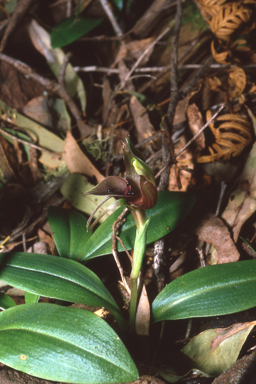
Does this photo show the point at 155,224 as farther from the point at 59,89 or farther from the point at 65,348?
the point at 59,89

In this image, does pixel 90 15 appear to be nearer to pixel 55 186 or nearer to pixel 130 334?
pixel 55 186

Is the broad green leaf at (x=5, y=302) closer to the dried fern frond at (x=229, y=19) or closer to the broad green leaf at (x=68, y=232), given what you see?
the broad green leaf at (x=68, y=232)

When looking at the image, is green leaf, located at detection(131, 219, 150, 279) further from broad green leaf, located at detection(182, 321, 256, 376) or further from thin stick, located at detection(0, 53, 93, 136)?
thin stick, located at detection(0, 53, 93, 136)

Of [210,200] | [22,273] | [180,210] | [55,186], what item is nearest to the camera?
[22,273]

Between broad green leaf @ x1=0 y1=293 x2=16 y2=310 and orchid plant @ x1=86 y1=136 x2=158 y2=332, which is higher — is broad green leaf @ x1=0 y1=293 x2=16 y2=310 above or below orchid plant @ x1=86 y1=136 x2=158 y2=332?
below

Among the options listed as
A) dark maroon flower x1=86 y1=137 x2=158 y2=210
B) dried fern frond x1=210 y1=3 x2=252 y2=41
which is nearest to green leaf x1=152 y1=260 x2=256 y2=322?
dark maroon flower x1=86 y1=137 x2=158 y2=210

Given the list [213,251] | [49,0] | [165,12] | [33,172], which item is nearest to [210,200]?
[213,251]

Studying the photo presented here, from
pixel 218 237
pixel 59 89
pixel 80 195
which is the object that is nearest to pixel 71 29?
pixel 59 89
